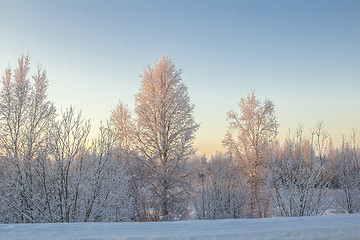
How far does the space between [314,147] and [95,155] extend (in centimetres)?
656

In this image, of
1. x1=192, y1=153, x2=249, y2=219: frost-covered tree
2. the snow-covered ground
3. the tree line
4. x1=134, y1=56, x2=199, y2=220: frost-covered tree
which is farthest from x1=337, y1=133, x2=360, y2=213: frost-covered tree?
the snow-covered ground

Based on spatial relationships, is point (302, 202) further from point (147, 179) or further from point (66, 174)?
point (147, 179)

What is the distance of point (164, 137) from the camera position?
1291 cm

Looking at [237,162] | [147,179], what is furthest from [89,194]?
[237,162]

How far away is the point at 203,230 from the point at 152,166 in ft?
36.7

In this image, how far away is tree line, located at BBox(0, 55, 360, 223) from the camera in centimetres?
623

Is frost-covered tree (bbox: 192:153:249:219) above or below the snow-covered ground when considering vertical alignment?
below

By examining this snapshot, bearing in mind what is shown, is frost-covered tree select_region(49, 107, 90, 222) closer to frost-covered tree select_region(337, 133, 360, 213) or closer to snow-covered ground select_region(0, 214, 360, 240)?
snow-covered ground select_region(0, 214, 360, 240)

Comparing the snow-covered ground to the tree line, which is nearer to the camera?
the snow-covered ground

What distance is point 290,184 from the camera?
6.49m

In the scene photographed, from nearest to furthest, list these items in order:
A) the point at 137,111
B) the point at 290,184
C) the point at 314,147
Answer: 1. the point at 290,184
2. the point at 314,147
3. the point at 137,111

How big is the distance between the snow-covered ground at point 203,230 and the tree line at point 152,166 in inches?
173

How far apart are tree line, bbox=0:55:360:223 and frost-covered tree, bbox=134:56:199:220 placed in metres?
0.06

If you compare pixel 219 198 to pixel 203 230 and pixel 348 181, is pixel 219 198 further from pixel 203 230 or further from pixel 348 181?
pixel 203 230
